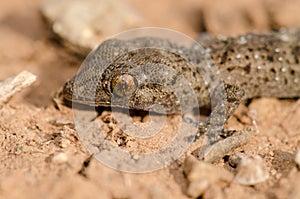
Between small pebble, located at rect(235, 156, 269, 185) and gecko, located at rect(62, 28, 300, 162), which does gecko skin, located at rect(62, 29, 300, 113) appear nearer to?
gecko, located at rect(62, 28, 300, 162)

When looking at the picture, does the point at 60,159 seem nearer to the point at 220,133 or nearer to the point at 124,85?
the point at 124,85

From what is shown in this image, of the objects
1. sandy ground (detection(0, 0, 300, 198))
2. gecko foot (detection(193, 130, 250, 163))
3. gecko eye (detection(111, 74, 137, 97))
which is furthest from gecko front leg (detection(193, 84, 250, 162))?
gecko eye (detection(111, 74, 137, 97))

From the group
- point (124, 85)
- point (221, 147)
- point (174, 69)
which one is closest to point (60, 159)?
point (124, 85)

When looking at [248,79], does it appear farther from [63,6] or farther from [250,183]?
[63,6]

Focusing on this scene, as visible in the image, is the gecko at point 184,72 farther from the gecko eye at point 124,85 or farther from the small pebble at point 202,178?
the small pebble at point 202,178

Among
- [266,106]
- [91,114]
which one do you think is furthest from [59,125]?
[266,106]

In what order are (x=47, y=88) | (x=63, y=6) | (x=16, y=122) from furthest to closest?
A: 1. (x=63, y=6)
2. (x=47, y=88)
3. (x=16, y=122)
